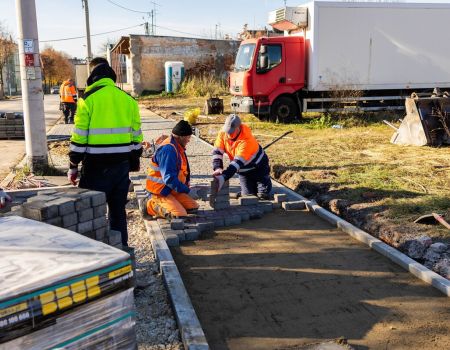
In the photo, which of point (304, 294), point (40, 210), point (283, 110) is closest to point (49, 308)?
point (40, 210)

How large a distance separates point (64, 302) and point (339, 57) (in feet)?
47.4

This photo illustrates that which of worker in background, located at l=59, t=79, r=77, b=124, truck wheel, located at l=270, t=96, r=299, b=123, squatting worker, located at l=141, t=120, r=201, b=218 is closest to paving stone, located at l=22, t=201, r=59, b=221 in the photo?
squatting worker, located at l=141, t=120, r=201, b=218

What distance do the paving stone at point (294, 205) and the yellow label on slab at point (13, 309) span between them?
470cm

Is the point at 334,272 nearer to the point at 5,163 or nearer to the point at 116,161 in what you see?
the point at 116,161

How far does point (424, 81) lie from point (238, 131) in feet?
39.1

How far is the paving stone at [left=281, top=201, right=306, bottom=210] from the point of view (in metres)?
6.45

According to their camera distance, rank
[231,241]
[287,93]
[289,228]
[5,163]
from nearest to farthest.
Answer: [231,241] < [289,228] < [5,163] < [287,93]

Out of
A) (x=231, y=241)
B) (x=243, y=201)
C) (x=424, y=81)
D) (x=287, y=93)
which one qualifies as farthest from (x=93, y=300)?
(x=424, y=81)

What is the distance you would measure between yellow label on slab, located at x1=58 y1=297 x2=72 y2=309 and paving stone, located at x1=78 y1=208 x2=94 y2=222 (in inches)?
64.7

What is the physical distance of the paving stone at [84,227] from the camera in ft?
12.5

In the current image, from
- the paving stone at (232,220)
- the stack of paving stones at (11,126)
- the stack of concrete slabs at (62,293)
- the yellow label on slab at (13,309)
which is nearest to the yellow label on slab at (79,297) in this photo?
the stack of concrete slabs at (62,293)

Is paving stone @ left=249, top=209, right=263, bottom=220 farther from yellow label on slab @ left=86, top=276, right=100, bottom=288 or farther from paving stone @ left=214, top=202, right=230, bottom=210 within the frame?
yellow label on slab @ left=86, top=276, right=100, bottom=288

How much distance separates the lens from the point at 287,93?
1575cm

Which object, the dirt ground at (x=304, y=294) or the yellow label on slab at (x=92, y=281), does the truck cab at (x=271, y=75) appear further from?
the yellow label on slab at (x=92, y=281)
